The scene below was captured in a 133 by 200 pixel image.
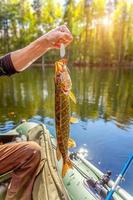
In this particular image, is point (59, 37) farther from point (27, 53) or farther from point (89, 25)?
point (89, 25)

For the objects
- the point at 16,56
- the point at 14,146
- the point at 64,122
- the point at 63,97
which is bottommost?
the point at 14,146

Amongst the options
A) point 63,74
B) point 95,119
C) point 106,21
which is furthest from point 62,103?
point 106,21

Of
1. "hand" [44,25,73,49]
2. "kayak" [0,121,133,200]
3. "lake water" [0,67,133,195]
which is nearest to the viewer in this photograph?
"hand" [44,25,73,49]

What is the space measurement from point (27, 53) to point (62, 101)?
27.0 inches

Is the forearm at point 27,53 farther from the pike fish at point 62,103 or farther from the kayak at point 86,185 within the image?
the kayak at point 86,185

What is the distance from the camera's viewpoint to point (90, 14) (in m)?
50.5

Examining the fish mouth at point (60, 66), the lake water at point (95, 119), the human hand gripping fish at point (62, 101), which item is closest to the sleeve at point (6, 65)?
the human hand gripping fish at point (62, 101)

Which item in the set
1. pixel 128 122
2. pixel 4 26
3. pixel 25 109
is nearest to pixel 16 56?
pixel 128 122

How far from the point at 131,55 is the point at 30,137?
152 feet

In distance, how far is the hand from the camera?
2799mm

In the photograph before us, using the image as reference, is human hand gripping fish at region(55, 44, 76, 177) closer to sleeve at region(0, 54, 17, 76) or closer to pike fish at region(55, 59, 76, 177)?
pike fish at region(55, 59, 76, 177)

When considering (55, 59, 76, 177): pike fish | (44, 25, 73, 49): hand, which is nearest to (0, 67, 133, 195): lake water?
(55, 59, 76, 177): pike fish

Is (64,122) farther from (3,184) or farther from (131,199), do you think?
(131,199)

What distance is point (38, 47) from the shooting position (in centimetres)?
311
